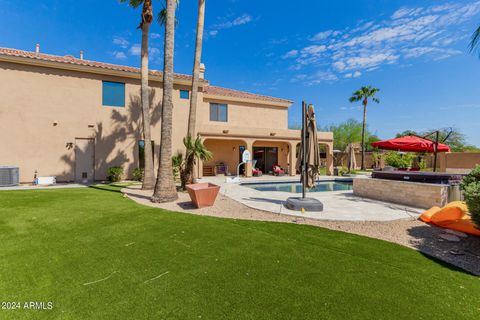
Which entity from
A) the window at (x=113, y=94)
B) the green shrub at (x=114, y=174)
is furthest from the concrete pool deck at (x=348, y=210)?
the window at (x=113, y=94)

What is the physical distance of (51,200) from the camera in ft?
28.7

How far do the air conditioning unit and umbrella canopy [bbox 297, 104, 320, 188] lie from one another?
54.5ft

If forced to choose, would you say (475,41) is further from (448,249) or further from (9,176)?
(9,176)

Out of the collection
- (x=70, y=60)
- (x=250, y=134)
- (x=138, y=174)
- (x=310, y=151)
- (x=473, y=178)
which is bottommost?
(x=138, y=174)

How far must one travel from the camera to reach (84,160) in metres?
15.3

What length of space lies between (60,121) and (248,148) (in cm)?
1416

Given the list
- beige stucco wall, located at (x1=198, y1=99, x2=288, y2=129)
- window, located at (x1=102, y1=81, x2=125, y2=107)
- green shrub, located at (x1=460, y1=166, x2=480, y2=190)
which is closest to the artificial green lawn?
green shrub, located at (x1=460, y1=166, x2=480, y2=190)

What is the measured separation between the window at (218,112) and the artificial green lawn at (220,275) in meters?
15.9

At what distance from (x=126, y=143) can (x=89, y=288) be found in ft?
49.1

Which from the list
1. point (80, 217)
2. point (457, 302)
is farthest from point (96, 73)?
point (457, 302)

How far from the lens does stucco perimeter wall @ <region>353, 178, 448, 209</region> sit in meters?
7.71

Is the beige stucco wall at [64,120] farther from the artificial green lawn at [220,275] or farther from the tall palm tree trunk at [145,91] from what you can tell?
the artificial green lawn at [220,275]

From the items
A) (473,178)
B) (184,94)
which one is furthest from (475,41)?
(184,94)

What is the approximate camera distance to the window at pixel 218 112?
Result: 2039 cm
